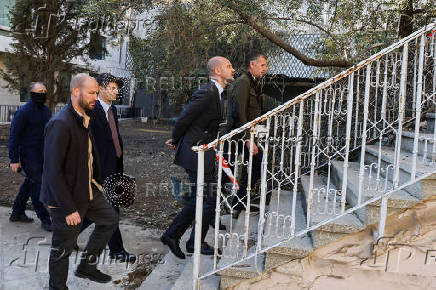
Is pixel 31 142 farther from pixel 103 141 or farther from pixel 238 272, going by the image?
pixel 238 272

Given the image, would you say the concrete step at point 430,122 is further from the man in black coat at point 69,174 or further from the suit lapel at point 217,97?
the man in black coat at point 69,174

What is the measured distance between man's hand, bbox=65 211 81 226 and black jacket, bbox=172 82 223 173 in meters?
1.21

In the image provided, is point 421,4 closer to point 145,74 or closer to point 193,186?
point 193,186

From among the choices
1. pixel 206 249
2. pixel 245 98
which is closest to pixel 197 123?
pixel 245 98

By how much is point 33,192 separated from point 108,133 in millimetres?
1809


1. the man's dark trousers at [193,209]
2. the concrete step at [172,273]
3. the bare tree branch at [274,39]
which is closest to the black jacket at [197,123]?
the man's dark trousers at [193,209]

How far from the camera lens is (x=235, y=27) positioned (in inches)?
287

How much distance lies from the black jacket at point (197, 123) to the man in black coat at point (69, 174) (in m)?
0.91

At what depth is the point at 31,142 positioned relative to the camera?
5129 mm

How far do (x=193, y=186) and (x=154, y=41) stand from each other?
4.60 meters

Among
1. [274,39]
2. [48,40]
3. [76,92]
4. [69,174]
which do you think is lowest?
[69,174]

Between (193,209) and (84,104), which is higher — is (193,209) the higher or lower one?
the lower one

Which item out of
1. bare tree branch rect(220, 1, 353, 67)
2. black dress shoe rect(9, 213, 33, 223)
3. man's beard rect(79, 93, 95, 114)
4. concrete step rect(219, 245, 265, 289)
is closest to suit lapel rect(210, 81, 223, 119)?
man's beard rect(79, 93, 95, 114)

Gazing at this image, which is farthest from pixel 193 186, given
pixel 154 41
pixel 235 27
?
pixel 154 41
